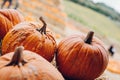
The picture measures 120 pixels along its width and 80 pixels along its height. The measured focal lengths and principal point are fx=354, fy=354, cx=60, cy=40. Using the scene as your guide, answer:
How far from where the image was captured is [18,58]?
161 cm

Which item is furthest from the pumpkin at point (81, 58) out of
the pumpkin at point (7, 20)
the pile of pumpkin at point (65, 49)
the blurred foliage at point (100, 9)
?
the blurred foliage at point (100, 9)

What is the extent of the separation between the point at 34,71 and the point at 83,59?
539mm

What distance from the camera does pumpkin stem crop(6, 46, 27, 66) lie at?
62.4 inches

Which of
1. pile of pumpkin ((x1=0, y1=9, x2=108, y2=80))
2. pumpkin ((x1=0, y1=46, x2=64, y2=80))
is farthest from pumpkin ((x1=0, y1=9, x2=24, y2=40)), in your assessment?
pumpkin ((x1=0, y1=46, x2=64, y2=80))

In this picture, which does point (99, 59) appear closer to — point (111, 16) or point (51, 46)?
point (51, 46)

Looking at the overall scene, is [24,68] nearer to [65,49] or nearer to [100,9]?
[65,49]

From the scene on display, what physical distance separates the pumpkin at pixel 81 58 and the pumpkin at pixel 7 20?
1.38 ft

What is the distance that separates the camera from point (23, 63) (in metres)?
1.69

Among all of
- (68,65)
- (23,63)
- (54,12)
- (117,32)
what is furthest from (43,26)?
(117,32)

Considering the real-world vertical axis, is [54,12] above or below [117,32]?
above

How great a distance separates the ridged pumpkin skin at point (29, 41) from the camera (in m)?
2.07

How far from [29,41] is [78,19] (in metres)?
18.2

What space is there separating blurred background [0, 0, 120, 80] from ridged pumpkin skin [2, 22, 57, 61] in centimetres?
55

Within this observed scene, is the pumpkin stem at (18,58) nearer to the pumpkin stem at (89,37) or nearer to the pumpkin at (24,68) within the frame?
the pumpkin at (24,68)
